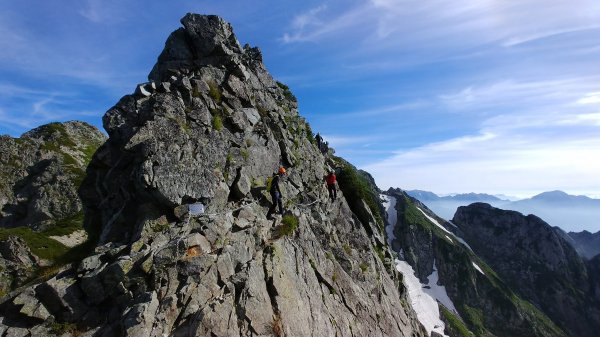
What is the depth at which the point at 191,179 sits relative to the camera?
2381cm

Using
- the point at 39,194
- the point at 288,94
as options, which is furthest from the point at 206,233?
the point at 39,194

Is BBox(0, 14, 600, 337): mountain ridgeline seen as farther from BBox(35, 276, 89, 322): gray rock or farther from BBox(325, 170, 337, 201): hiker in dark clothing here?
BBox(325, 170, 337, 201): hiker in dark clothing

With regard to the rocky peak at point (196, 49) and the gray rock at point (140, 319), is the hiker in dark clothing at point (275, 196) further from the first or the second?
the rocky peak at point (196, 49)

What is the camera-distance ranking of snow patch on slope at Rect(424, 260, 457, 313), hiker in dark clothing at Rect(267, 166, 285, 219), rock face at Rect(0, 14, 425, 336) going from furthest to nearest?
1. snow patch on slope at Rect(424, 260, 457, 313)
2. hiker in dark clothing at Rect(267, 166, 285, 219)
3. rock face at Rect(0, 14, 425, 336)

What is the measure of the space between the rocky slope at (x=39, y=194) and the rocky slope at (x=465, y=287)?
124033 mm

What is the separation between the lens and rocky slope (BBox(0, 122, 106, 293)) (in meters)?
51.9

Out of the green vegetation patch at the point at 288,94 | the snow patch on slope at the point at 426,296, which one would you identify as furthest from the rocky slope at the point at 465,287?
the green vegetation patch at the point at 288,94

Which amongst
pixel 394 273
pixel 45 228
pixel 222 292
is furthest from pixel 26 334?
pixel 45 228

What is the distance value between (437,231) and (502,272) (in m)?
42.5

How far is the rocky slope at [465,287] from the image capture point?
144m

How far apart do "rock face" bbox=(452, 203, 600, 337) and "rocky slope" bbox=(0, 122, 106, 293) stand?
627ft

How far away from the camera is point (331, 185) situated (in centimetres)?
3991

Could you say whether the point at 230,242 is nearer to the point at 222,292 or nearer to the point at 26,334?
the point at 222,292

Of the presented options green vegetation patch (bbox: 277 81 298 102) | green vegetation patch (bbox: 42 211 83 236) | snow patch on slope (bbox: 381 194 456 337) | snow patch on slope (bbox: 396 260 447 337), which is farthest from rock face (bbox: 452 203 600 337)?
green vegetation patch (bbox: 42 211 83 236)
